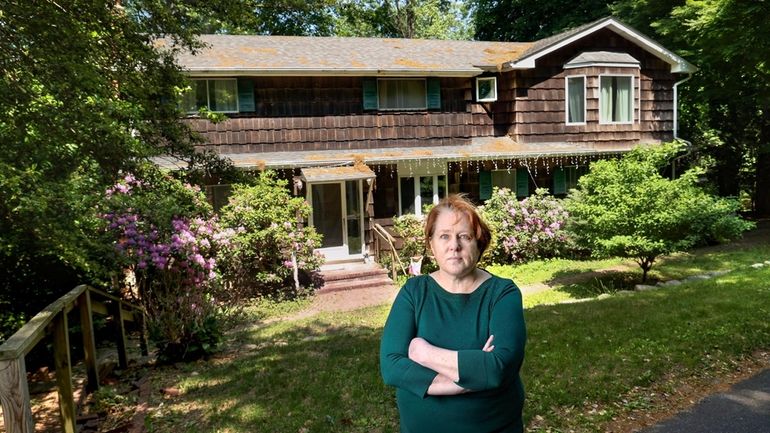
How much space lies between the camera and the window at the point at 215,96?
46.5 feet

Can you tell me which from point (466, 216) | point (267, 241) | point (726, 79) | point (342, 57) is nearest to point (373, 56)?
point (342, 57)

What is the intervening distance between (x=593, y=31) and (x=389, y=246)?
9239mm

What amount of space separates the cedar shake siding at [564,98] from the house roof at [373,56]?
14.5 inches

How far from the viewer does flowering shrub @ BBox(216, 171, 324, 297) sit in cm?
1191

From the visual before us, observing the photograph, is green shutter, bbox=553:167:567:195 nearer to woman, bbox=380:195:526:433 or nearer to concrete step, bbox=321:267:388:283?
concrete step, bbox=321:267:388:283

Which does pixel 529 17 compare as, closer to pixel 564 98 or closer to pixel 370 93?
pixel 564 98

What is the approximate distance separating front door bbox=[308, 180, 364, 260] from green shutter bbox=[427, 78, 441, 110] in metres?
3.49

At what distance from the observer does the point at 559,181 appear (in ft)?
56.0

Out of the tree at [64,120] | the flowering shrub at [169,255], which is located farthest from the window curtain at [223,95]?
the tree at [64,120]

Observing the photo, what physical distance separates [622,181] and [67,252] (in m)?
9.46

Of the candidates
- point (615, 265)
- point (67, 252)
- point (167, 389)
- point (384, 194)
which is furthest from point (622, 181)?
point (67, 252)

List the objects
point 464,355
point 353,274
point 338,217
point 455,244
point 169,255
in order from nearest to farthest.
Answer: point 464,355, point 455,244, point 169,255, point 353,274, point 338,217

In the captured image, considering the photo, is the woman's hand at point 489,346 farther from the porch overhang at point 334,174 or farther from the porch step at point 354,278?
the porch overhang at point 334,174

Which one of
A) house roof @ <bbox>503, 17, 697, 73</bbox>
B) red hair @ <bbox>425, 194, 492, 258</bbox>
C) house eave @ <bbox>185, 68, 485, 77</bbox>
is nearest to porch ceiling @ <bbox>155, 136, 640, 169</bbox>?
house eave @ <bbox>185, 68, 485, 77</bbox>
